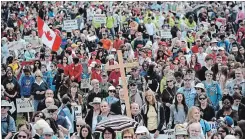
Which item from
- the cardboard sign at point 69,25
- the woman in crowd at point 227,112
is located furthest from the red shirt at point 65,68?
the cardboard sign at point 69,25

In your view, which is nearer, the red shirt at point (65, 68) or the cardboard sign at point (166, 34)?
the red shirt at point (65, 68)

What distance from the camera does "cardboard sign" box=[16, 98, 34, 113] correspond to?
15.1 meters

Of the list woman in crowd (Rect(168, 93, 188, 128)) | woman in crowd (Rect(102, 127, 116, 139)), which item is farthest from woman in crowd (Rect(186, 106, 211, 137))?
woman in crowd (Rect(102, 127, 116, 139))

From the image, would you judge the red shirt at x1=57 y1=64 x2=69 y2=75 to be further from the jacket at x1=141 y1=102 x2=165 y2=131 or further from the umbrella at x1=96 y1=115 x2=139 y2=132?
the umbrella at x1=96 y1=115 x2=139 y2=132

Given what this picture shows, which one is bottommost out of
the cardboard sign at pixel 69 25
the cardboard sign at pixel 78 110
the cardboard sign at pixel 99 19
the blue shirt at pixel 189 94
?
the cardboard sign at pixel 78 110

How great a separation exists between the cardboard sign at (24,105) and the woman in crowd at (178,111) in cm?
298

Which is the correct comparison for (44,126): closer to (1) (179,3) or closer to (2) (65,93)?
(2) (65,93)

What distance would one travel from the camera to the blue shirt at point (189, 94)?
1387 cm

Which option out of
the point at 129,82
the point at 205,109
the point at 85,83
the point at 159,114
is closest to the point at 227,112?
the point at 205,109

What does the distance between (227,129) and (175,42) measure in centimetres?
977

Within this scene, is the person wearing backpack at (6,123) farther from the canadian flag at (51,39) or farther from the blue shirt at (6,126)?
the canadian flag at (51,39)

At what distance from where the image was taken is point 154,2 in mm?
34688

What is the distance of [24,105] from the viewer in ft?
49.9

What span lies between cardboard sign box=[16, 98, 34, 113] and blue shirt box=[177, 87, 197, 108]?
287cm
